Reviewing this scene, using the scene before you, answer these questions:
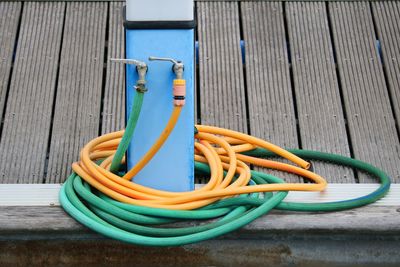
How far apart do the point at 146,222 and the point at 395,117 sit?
140 cm

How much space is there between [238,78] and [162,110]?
1061 millimetres

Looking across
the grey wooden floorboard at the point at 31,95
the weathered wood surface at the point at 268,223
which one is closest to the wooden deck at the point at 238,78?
the grey wooden floorboard at the point at 31,95

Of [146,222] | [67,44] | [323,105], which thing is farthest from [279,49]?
[146,222]

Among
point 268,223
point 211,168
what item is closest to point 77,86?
point 211,168

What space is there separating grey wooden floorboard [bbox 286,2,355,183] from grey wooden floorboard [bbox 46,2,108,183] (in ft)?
2.81

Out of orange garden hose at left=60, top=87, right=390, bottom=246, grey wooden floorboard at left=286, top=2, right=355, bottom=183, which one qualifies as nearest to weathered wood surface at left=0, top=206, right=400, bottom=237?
orange garden hose at left=60, top=87, right=390, bottom=246

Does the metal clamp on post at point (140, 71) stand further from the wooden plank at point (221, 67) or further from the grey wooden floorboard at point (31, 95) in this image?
the wooden plank at point (221, 67)

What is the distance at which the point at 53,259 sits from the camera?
104 inches

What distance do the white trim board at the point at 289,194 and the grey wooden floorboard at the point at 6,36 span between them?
774 mm

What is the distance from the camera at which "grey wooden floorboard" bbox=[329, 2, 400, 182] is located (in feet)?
10.8

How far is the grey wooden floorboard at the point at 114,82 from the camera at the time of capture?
3.43 m

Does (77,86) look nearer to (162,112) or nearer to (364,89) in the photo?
(162,112)

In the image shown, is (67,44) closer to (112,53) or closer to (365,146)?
(112,53)

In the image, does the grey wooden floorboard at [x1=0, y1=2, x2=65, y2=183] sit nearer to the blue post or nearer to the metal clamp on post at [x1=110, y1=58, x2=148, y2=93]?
the blue post
